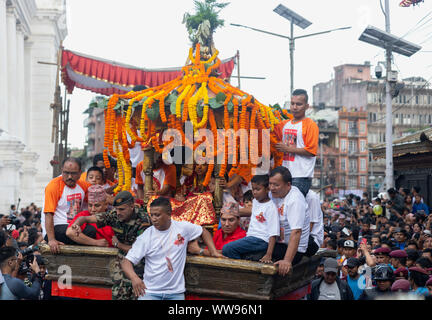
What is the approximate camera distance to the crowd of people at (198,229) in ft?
18.0

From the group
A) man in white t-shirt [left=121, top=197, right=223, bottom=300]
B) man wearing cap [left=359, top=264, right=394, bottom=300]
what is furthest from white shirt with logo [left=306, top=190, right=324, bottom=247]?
man in white t-shirt [left=121, top=197, right=223, bottom=300]

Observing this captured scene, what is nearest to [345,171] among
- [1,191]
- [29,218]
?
[1,191]

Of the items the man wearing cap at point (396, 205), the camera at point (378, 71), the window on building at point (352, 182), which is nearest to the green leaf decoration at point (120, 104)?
the man wearing cap at point (396, 205)

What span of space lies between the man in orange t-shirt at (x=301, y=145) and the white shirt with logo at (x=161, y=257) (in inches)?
72.0

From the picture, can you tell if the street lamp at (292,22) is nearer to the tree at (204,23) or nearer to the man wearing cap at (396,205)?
the man wearing cap at (396,205)

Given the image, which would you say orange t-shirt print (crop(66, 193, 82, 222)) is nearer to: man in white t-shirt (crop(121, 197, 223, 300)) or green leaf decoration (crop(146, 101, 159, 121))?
green leaf decoration (crop(146, 101, 159, 121))

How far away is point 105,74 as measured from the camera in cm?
1417

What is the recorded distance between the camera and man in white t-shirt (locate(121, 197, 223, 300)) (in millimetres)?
5398

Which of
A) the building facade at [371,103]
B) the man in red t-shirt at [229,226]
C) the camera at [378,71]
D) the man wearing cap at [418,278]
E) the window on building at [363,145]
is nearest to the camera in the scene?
the man wearing cap at [418,278]

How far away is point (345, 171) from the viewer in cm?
7094

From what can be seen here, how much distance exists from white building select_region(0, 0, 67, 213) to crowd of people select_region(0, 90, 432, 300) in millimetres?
23626

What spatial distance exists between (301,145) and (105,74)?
864 cm

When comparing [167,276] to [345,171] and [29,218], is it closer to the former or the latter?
[29,218]

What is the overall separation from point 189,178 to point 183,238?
2589 millimetres
